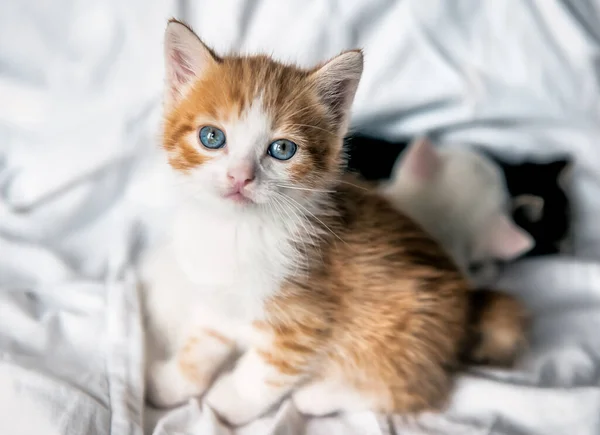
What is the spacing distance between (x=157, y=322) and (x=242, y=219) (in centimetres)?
35

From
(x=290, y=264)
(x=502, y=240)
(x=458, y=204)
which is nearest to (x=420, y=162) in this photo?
(x=458, y=204)

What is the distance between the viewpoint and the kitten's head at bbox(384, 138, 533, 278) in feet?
4.58

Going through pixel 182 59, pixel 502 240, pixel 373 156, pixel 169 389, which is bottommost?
pixel 169 389

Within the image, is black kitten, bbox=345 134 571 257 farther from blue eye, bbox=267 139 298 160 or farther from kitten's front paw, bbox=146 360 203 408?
kitten's front paw, bbox=146 360 203 408

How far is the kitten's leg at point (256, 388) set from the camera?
3.49 ft

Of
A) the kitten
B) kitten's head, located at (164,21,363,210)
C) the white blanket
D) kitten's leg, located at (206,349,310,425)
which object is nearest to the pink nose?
kitten's head, located at (164,21,363,210)

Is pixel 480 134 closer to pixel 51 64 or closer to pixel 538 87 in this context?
pixel 538 87

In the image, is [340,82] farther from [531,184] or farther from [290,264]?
[531,184]

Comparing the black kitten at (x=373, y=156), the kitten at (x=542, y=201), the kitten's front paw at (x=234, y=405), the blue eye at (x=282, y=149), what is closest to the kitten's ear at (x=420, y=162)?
the black kitten at (x=373, y=156)

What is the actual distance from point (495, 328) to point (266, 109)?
0.62 metres

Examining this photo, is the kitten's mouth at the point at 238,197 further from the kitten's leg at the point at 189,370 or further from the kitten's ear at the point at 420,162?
the kitten's ear at the point at 420,162

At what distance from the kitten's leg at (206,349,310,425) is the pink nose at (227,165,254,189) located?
0.33m

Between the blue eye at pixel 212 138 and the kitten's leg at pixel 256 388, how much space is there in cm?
38

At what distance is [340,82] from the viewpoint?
100cm
